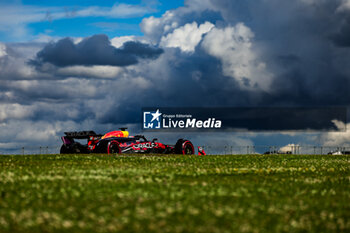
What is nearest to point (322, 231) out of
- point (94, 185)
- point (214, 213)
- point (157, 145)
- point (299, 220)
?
point (299, 220)

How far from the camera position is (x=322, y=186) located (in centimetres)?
1884

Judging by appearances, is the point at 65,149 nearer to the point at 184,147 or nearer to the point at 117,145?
the point at 117,145

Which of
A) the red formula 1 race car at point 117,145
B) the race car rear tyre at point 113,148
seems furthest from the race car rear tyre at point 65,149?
the race car rear tyre at point 113,148

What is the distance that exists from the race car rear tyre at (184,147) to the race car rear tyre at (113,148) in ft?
22.8

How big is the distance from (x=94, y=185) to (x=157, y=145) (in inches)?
1269

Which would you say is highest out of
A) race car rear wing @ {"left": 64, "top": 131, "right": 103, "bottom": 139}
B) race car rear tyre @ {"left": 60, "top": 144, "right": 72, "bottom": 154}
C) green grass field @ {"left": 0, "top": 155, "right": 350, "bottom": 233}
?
race car rear wing @ {"left": 64, "top": 131, "right": 103, "bottom": 139}

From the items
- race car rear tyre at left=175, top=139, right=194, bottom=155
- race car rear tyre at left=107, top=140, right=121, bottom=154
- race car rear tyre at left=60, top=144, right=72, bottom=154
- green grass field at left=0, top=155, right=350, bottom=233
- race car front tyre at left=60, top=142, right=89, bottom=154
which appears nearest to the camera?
green grass field at left=0, top=155, right=350, bottom=233

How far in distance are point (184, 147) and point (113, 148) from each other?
27.1ft

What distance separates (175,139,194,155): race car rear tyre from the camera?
1944 inches

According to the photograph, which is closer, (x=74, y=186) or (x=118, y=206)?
(x=118, y=206)

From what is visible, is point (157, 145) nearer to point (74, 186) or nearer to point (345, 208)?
point (74, 186)

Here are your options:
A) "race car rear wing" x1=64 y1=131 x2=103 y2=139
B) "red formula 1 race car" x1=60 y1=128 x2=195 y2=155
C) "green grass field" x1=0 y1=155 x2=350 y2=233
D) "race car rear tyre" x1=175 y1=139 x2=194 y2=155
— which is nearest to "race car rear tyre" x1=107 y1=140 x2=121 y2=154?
"red formula 1 race car" x1=60 y1=128 x2=195 y2=155

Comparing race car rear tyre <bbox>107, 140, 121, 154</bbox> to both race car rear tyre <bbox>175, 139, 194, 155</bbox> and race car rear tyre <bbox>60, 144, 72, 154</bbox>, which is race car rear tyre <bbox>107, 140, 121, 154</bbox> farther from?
race car rear tyre <bbox>175, 139, 194, 155</bbox>

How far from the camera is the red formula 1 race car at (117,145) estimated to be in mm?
45688
